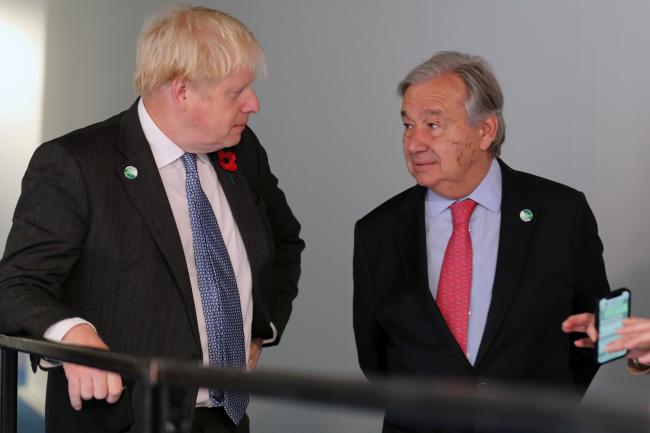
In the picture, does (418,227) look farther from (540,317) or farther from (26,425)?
(26,425)

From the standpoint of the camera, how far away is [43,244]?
7.13 ft

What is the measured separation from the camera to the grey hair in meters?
2.71

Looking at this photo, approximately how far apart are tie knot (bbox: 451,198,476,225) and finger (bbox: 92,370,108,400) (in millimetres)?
1037

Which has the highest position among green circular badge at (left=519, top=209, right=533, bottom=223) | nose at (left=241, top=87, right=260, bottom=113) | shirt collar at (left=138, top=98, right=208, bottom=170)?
nose at (left=241, top=87, right=260, bottom=113)

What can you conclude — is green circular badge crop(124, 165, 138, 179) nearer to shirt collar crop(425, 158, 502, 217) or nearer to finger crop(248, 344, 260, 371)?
finger crop(248, 344, 260, 371)

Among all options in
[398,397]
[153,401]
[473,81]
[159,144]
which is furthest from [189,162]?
[398,397]

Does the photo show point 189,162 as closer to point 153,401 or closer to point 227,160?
point 227,160

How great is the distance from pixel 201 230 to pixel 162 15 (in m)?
0.49

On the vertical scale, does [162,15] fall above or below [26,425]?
above

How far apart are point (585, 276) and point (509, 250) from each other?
0.20 meters

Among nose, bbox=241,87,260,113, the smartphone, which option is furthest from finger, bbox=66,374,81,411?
the smartphone

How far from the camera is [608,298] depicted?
2.14m

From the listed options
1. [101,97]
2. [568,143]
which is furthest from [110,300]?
[101,97]

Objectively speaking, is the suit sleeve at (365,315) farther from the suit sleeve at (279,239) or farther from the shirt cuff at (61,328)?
the shirt cuff at (61,328)
